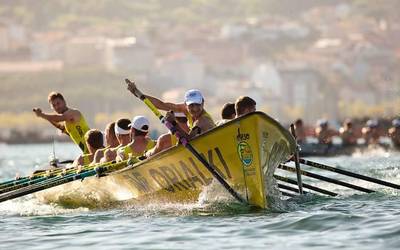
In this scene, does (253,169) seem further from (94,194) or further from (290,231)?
(94,194)

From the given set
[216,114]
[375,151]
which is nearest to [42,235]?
[375,151]

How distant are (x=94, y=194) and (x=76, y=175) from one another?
1.03 meters

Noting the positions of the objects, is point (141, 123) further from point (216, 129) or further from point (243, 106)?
point (216, 129)

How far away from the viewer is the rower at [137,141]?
18.2 metres

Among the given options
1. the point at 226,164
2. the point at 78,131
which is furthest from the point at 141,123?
the point at 78,131

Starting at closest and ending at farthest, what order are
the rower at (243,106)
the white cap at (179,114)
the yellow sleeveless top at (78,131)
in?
the rower at (243,106) < the white cap at (179,114) < the yellow sleeveless top at (78,131)

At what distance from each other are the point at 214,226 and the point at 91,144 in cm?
545

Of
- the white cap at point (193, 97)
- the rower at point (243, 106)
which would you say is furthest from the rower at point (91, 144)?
the rower at point (243, 106)

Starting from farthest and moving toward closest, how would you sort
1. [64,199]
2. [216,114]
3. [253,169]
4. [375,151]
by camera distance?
1. [216,114]
2. [375,151]
3. [64,199]
4. [253,169]

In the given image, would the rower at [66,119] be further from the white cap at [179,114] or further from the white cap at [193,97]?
the white cap at [193,97]

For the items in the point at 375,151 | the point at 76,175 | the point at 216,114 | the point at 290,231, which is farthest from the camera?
the point at 216,114

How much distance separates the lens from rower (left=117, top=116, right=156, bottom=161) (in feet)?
59.9

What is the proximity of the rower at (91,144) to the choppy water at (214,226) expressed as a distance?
1.43m

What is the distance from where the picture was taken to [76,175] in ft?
59.1
